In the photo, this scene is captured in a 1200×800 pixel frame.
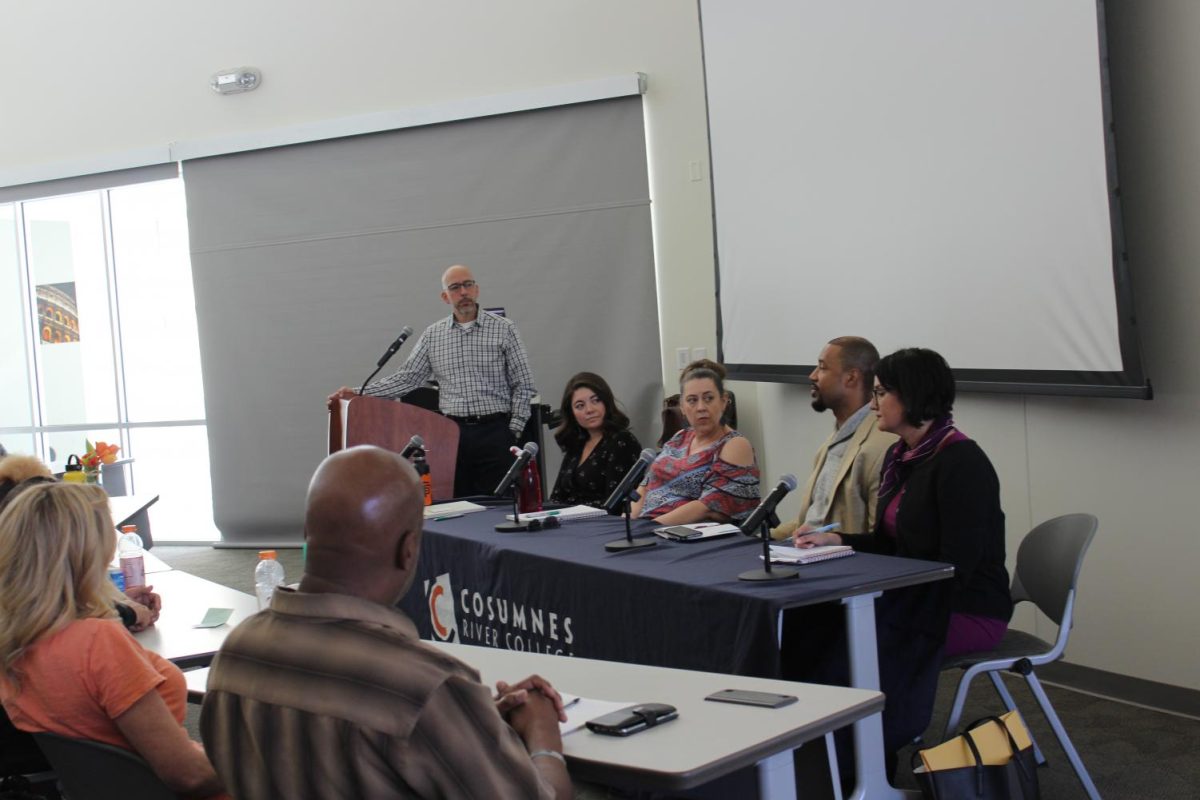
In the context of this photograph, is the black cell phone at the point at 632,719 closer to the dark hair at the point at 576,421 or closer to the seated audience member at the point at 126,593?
the seated audience member at the point at 126,593

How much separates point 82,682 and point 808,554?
162 centimetres

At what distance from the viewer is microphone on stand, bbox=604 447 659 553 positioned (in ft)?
10.2

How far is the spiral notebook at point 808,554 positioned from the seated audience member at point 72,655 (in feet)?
4.63

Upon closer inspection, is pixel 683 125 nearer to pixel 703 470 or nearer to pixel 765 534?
pixel 703 470

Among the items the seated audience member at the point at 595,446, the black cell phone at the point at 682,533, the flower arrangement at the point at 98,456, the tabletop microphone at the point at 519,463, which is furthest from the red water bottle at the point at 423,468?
the flower arrangement at the point at 98,456

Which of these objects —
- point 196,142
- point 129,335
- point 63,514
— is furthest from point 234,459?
point 63,514

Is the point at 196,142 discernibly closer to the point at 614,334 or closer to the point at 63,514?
the point at 614,334

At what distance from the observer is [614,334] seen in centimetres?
708

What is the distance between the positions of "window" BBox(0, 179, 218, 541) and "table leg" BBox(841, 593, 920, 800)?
7213 mm

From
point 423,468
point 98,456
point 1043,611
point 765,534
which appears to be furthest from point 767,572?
point 98,456

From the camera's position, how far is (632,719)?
1712mm

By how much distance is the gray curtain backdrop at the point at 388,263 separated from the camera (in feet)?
23.1

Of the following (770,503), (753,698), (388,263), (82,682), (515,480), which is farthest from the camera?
(388,263)

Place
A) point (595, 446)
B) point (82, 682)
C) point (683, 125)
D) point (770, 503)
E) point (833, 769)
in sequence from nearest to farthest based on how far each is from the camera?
point (82, 682) → point (833, 769) → point (770, 503) → point (595, 446) → point (683, 125)
